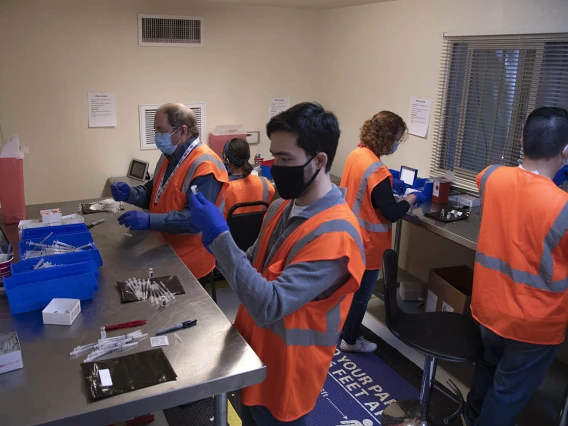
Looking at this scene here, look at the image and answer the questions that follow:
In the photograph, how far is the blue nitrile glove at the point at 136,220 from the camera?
2.16 metres

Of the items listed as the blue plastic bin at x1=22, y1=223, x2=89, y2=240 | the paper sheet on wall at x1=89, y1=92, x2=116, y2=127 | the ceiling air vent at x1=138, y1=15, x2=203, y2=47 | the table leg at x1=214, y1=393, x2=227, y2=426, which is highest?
the ceiling air vent at x1=138, y1=15, x2=203, y2=47

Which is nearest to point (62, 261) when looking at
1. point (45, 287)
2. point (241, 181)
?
point (45, 287)

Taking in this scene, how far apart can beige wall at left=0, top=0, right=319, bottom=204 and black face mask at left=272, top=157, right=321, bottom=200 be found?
2.88 metres

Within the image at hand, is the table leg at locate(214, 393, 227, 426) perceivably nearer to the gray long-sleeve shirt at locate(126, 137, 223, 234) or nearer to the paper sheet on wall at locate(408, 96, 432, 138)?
the gray long-sleeve shirt at locate(126, 137, 223, 234)

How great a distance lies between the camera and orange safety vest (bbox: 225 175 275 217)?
304cm

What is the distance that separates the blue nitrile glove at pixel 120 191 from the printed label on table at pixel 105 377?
4.44 feet

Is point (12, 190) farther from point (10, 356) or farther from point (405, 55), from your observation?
point (405, 55)

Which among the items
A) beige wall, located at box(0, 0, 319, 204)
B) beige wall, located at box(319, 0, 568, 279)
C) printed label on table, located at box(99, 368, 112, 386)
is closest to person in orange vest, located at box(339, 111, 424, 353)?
beige wall, located at box(319, 0, 568, 279)

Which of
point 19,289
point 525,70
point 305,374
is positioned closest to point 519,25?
point 525,70

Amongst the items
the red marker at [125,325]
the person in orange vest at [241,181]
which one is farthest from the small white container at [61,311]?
the person in orange vest at [241,181]

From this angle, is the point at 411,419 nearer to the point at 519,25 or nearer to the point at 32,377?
the point at 32,377

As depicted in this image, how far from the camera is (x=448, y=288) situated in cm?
293

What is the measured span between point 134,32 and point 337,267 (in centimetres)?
322

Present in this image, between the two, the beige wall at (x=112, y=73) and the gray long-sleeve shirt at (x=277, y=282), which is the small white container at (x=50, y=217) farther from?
the beige wall at (x=112, y=73)
